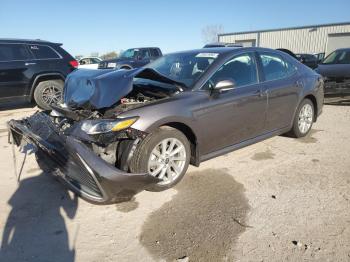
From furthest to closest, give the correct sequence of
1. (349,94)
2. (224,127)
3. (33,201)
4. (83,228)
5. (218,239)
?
1. (349,94)
2. (224,127)
3. (33,201)
4. (83,228)
5. (218,239)

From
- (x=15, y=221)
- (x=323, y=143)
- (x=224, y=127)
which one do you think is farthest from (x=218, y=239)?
(x=323, y=143)

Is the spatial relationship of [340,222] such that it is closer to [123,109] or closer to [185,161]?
[185,161]

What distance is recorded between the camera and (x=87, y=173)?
9.55ft

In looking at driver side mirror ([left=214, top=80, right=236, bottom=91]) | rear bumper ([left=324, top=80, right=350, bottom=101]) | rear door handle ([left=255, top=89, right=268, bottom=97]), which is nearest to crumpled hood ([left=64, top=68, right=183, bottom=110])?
driver side mirror ([left=214, top=80, right=236, bottom=91])

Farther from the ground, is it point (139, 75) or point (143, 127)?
point (139, 75)

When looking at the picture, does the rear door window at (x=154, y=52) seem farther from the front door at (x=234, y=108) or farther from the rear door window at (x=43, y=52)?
the front door at (x=234, y=108)

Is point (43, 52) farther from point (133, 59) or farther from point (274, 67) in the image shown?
point (133, 59)

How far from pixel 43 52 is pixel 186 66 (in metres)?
5.94

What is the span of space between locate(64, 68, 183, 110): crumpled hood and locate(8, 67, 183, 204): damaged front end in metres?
0.01

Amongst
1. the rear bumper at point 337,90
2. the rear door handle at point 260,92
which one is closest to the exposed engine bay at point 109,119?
the rear door handle at point 260,92

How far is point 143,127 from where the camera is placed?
330 centimetres

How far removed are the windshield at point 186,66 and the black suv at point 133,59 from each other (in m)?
9.98

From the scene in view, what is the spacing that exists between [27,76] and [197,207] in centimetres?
691

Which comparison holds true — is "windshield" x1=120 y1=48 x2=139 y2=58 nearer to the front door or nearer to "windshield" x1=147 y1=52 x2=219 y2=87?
"windshield" x1=147 y1=52 x2=219 y2=87
